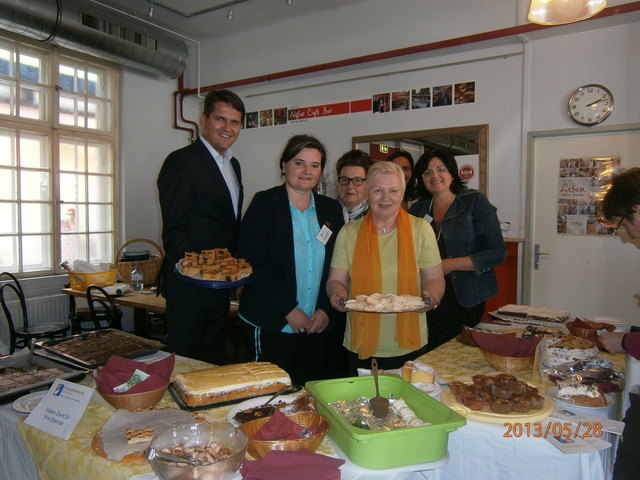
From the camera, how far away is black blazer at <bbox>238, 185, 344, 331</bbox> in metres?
2.12

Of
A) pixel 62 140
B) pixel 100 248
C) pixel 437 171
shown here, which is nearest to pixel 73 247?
pixel 100 248

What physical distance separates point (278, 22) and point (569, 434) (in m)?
5.75

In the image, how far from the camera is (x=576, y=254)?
436 cm

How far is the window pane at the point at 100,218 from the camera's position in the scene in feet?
19.0

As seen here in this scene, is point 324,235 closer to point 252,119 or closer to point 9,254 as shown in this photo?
point 9,254

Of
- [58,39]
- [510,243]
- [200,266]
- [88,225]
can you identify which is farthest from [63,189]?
[510,243]

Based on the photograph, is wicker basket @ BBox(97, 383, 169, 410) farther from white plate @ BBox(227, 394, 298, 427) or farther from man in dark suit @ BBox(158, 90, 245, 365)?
man in dark suit @ BBox(158, 90, 245, 365)

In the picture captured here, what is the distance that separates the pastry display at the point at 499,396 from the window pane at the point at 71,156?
5279mm

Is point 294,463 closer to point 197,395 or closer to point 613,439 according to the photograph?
point 197,395

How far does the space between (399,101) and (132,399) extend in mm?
4425

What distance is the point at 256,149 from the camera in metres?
6.35

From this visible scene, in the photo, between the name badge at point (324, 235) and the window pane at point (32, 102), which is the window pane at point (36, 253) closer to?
the window pane at point (32, 102)

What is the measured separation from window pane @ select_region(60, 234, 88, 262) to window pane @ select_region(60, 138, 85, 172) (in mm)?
771
